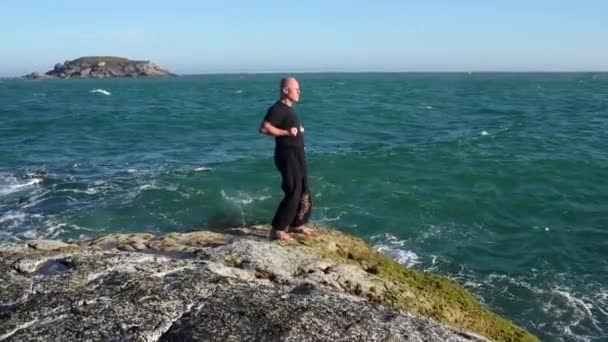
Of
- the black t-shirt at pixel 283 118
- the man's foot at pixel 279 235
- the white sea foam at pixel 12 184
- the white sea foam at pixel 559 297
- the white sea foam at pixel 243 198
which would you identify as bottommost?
the white sea foam at pixel 12 184

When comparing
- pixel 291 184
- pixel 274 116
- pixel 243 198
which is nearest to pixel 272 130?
pixel 274 116

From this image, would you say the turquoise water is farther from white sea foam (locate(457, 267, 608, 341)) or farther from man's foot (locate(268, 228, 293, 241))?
man's foot (locate(268, 228, 293, 241))

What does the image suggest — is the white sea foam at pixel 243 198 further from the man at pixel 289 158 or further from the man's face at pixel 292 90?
the man's face at pixel 292 90

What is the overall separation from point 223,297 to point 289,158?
10.0 ft

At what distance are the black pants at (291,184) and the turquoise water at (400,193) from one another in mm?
4841

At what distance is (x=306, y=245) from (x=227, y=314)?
10.4 feet

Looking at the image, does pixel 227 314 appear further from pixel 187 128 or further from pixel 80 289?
pixel 187 128

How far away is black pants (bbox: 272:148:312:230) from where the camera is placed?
8898 millimetres

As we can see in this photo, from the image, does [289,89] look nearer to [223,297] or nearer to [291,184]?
[291,184]

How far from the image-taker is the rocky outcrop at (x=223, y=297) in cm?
566

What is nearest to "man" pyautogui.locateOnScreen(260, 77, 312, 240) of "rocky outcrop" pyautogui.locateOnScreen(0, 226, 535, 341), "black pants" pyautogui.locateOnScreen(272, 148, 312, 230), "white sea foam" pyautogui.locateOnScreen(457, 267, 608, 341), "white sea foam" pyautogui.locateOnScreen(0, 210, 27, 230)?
"black pants" pyautogui.locateOnScreen(272, 148, 312, 230)

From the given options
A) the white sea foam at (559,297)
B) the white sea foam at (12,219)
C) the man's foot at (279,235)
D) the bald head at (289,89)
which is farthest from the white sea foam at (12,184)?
→ the bald head at (289,89)

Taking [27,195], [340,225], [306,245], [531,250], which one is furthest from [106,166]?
[306,245]

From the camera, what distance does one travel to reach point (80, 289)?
6.38 m
